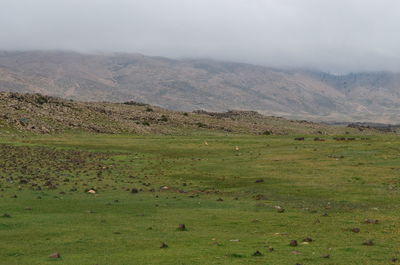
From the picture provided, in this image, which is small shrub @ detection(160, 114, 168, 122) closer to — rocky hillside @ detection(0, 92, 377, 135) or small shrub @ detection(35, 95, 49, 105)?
rocky hillside @ detection(0, 92, 377, 135)

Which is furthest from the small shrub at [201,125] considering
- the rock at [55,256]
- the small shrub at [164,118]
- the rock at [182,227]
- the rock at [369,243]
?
the rock at [55,256]

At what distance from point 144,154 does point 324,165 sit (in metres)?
22.6

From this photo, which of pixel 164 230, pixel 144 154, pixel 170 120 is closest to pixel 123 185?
pixel 164 230

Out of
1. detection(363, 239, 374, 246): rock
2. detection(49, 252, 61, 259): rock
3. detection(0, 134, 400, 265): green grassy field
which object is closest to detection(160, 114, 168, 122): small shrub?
detection(0, 134, 400, 265): green grassy field

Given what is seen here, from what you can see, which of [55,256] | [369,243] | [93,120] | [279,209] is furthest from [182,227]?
[93,120]

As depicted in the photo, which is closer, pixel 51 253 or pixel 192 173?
pixel 51 253

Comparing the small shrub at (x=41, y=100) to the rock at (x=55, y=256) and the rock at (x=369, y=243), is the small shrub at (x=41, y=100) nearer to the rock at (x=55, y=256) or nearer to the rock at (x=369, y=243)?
the rock at (x=55, y=256)

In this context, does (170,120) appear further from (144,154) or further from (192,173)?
(192,173)

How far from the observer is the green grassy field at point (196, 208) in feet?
55.9

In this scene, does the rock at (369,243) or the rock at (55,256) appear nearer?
the rock at (55,256)

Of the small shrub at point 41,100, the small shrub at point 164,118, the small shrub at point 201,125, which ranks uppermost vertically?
the small shrub at point 41,100

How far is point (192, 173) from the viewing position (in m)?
44.6

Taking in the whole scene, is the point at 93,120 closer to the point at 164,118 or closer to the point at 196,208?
the point at 164,118

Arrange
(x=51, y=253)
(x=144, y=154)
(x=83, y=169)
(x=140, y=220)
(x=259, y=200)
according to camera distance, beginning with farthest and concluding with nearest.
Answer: (x=144, y=154) < (x=83, y=169) < (x=259, y=200) < (x=140, y=220) < (x=51, y=253)
